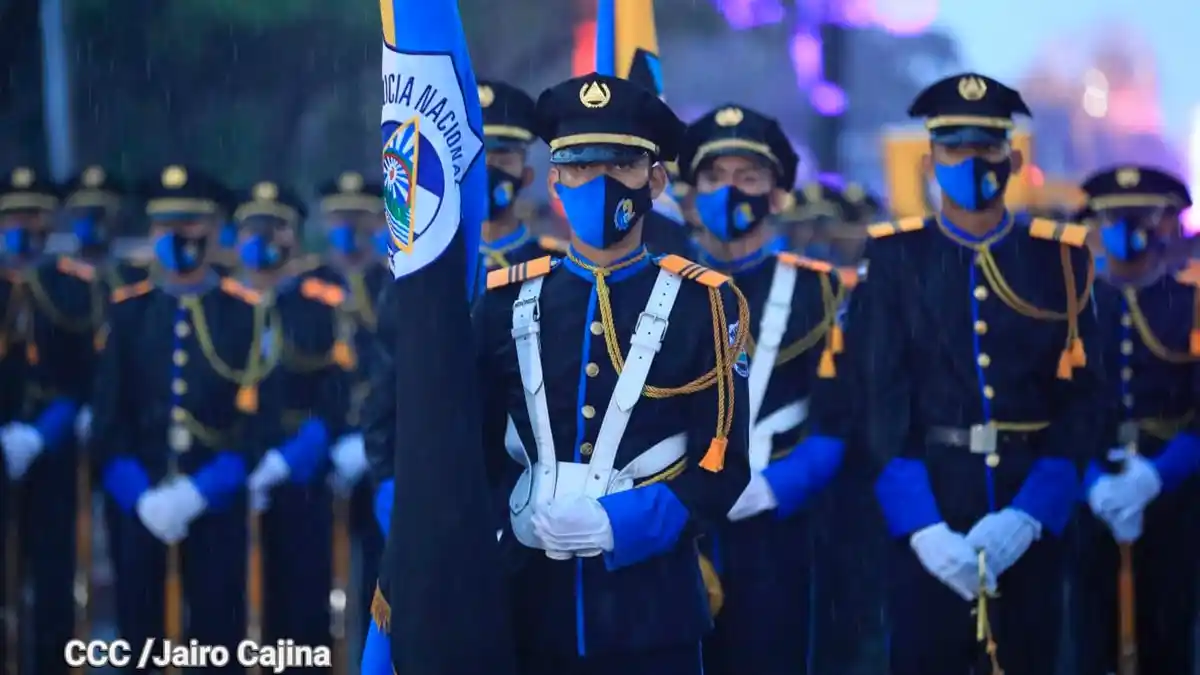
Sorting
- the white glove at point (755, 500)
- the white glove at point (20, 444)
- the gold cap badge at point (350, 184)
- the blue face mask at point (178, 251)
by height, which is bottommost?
the white glove at point (755, 500)

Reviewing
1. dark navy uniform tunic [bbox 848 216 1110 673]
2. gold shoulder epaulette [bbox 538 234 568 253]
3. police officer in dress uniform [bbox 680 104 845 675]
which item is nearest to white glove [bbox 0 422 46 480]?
gold shoulder epaulette [bbox 538 234 568 253]

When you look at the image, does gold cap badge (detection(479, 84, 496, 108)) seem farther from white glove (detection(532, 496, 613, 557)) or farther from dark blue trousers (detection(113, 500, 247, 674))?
white glove (detection(532, 496, 613, 557))

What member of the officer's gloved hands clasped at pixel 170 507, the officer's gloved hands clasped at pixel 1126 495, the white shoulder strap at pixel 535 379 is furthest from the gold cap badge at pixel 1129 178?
the officer's gloved hands clasped at pixel 170 507

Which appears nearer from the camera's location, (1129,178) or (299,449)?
(1129,178)

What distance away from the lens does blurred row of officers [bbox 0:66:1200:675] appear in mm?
3430

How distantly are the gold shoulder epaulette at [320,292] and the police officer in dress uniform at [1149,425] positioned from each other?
3.76m

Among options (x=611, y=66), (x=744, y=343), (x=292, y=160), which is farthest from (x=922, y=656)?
(x=292, y=160)

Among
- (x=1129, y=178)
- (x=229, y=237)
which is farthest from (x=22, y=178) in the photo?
(x=1129, y=178)

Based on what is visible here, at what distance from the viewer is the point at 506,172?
17.6 feet

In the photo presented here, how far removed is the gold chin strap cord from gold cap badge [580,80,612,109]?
0.40m

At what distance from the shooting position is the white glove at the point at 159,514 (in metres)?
5.86

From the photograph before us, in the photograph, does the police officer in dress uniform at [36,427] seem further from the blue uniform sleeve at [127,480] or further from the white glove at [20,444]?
the blue uniform sleeve at [127,480]

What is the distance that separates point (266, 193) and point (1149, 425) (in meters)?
4.67

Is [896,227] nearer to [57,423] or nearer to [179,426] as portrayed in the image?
[179,426]
